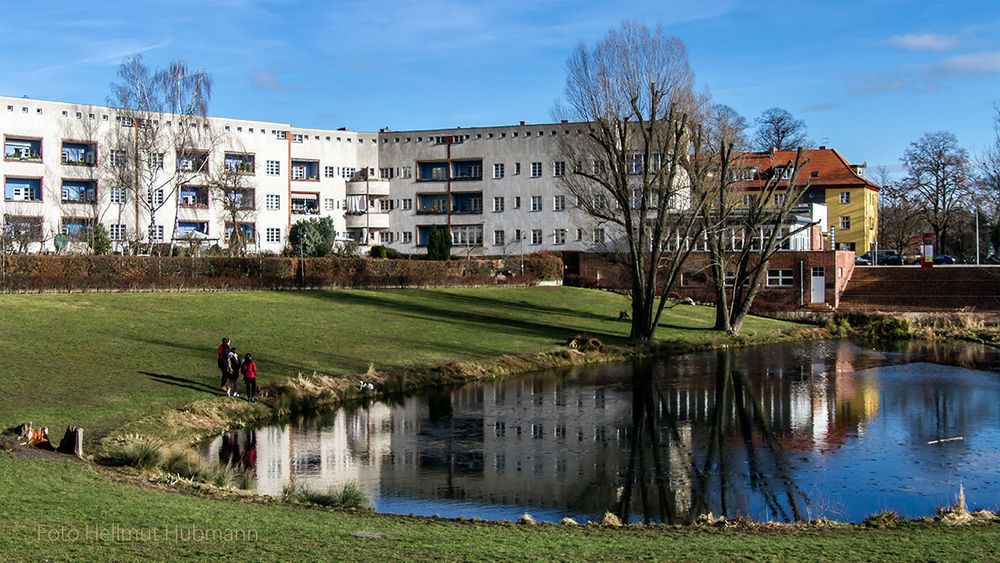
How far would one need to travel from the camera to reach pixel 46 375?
29.3 metres

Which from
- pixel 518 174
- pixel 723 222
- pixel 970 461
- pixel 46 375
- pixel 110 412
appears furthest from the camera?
pixel 518 174

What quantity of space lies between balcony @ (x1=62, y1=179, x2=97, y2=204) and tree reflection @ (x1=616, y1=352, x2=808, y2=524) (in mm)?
51132

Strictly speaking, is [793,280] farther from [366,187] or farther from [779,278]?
[366,187]

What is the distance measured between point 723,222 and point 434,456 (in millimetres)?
30341

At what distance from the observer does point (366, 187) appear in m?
87.4

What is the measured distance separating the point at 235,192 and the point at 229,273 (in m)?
24.3

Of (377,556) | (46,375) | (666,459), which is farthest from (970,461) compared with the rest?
(46,375)

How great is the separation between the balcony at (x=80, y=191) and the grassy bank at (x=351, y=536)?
2350 inches

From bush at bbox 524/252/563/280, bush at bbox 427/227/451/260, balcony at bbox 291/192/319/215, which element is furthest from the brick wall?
balcony at bbox 291/192/319/215

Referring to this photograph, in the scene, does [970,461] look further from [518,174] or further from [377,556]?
[518,174]

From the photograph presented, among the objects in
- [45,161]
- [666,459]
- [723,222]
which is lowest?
[666,459]

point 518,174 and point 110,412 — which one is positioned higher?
point 518,174

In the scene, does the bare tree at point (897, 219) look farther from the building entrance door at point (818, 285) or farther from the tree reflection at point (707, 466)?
the tree reflection at point (707, 466)

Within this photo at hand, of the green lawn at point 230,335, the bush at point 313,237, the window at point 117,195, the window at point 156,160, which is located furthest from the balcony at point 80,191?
the green lawn at point 230,335
